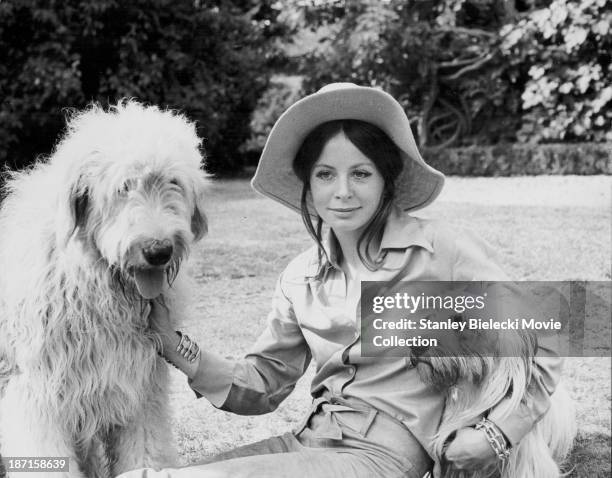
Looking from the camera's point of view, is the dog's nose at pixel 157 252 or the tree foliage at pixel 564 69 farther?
the tree foliage at pixel 564 69

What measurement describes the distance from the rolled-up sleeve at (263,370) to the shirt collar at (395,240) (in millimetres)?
183

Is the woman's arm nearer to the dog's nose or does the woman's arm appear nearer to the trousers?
the trousers

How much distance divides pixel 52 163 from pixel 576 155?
13.5 metres

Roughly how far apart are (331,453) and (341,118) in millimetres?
1140

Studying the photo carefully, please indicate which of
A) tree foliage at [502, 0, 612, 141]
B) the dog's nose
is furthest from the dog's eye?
tree foliage at [502, 0, 612, 141]

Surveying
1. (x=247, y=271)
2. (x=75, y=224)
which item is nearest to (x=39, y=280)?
(x=75, y=224)

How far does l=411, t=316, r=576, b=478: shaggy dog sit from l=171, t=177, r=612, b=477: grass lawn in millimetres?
987

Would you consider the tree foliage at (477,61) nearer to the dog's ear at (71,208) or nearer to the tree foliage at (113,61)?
the tree foliage at (113,61)

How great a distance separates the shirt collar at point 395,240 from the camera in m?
2.46

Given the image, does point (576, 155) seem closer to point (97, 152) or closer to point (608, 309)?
point (608, 309)

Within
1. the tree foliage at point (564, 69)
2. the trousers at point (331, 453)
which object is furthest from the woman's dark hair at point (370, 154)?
the tree foliage at point (564, 69)

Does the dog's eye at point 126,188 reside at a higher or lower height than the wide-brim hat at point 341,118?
lower

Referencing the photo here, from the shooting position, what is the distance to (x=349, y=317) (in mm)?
2506

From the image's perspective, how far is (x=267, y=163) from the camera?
9.09 ft
